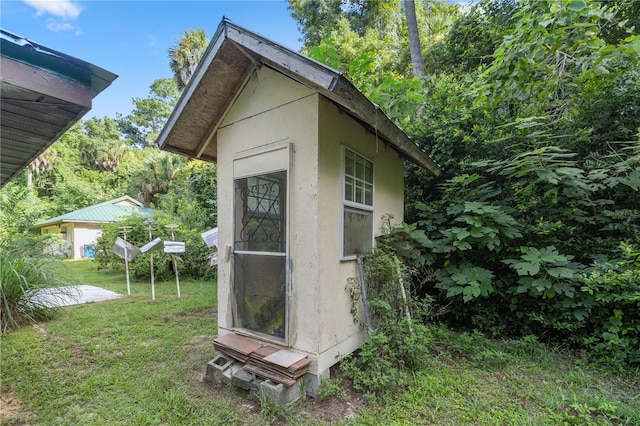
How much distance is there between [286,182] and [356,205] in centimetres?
91

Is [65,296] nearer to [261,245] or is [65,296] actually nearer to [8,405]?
[8,405]

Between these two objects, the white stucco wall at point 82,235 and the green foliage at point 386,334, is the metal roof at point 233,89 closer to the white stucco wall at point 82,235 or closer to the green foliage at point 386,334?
the green foliage at point 386,334

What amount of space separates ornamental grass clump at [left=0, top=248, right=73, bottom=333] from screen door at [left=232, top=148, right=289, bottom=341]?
13.5ft

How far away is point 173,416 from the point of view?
92.2 inches

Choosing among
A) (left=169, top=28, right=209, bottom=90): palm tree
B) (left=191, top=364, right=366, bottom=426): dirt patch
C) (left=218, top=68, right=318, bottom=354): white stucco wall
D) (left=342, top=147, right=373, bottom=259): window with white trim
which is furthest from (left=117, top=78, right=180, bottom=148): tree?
(left=191, top=364, right=366, bottom=426): dirt patch

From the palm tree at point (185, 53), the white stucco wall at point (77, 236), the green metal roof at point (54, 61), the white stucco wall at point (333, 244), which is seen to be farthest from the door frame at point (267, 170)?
the white stucco wall at point (77, 236)

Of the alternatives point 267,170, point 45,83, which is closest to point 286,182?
point 267,170

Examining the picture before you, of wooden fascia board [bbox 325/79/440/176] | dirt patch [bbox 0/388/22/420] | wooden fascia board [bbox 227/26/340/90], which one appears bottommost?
dirt patch [bbox 0/388/22/420]

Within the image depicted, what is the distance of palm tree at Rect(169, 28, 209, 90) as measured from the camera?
16781 millimetres

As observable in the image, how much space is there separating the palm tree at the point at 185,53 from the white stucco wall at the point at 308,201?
1702cm

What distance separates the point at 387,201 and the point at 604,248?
9.04ft

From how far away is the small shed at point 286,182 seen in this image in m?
2.61

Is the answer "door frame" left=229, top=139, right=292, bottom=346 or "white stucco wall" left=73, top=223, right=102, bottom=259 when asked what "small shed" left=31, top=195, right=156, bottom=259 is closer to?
"white stucco wall" left=73, top=223, right=102, bottom=259

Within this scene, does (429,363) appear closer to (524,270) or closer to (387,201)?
(524,270)
